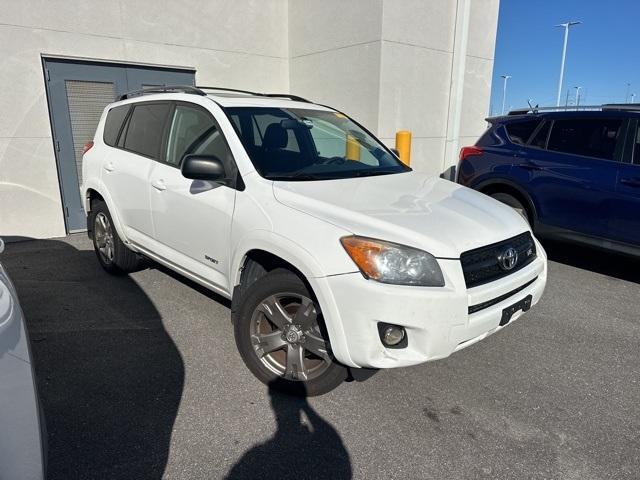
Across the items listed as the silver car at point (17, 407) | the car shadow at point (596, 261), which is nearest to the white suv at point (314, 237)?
the silver car at point (17, 407)

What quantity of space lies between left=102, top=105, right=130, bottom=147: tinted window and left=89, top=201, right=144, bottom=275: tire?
64cm

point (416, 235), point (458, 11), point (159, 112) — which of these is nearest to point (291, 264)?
point (416, 235)

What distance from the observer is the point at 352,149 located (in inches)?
156

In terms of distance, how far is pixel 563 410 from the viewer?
2910 mm

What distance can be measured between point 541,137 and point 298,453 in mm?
4829

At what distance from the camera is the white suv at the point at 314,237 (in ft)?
8.06

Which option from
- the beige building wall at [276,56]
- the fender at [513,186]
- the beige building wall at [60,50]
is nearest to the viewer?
the fender at [513,186]

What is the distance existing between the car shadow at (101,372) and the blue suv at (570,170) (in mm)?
4304

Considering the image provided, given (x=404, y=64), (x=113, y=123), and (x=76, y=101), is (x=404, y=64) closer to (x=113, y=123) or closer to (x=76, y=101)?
(x=113, y=123)

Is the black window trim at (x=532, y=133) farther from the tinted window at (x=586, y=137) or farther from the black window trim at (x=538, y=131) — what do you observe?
the tinted window at (x=586, y=137)

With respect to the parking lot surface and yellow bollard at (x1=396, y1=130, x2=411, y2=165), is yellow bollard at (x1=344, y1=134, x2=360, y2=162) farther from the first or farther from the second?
yellow bollard at (x1=396, y1=130, x2=411, y2=165)

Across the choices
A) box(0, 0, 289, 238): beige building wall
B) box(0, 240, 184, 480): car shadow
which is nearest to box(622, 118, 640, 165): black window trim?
box(0, 240, 184, 480): car shadow

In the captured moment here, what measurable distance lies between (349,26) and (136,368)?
21.2 feet

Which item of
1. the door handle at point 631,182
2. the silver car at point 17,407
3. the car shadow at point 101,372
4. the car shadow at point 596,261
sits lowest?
the car shadow at point 596,261
